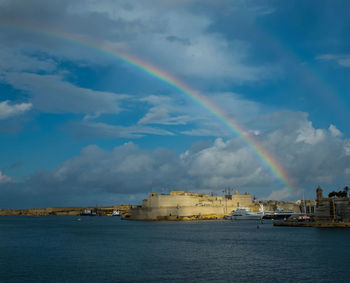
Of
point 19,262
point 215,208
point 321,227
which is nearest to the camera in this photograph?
point 19,262

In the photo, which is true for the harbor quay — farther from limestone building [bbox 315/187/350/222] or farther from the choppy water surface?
the choppy water surface

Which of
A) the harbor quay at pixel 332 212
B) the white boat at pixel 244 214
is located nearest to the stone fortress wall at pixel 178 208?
the white boat at pixel 244 214

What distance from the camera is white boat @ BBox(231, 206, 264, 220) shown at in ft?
566

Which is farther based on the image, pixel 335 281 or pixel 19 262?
pixel 19 262

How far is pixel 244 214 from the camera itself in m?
175

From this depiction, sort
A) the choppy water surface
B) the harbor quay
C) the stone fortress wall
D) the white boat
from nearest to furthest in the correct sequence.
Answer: the choppy water surface, the harbor quay, the stone fortress wall, the white boat

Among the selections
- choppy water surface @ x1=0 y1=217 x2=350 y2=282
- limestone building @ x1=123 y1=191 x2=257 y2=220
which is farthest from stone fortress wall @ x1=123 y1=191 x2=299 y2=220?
choppy water surface @ x1=0 y1=217 x2=350 y2=282

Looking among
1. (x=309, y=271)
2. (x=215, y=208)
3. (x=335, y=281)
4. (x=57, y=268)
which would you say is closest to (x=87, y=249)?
(x=57, y=268)

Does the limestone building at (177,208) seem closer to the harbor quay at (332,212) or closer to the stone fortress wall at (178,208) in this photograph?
the stone fortress wall at (178,208)

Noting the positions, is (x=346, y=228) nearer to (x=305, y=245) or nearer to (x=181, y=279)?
(x=305, y=245)

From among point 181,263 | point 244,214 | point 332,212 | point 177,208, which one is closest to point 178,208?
point 177,208

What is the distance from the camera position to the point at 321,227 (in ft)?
293

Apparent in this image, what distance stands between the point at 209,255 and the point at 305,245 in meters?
15.6

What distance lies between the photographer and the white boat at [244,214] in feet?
566
